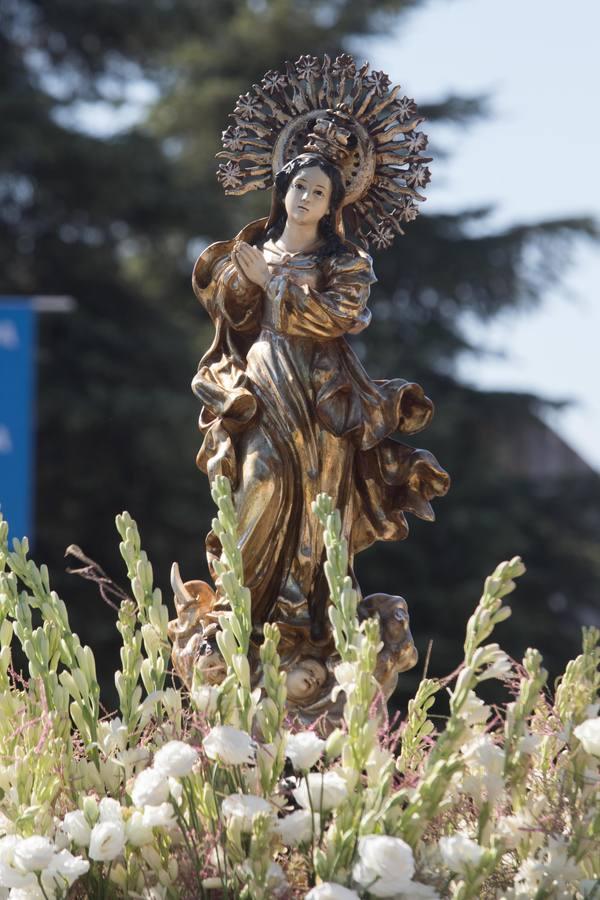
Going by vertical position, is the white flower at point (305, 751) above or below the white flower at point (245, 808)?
above

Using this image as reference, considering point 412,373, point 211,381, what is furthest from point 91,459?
point 211,381

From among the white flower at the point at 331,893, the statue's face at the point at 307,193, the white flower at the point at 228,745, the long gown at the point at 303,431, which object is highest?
the statue's face at the point at 307,193

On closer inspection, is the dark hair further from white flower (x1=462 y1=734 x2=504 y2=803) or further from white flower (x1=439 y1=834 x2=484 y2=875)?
white flower (x1=439 y1=834 x2=484 y2=875)

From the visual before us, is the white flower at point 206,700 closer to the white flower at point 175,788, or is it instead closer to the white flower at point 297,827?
the white flower at point 175,788

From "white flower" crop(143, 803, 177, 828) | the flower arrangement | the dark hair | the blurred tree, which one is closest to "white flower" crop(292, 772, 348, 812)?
the flower arrangement

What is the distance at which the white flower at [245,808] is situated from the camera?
8.98ft

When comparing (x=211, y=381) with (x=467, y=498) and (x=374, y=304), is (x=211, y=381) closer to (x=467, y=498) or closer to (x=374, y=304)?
(x=467, y=498)

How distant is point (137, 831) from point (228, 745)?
24 centimetres

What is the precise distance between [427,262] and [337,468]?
1606cm

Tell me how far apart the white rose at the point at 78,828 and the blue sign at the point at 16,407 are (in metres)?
8.47

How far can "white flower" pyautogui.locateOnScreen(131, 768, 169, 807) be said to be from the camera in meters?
2.86

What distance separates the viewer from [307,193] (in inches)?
159

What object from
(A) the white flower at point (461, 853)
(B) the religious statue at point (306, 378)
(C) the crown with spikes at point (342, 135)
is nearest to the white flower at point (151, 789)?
(A) the white flower at point (461, 853)

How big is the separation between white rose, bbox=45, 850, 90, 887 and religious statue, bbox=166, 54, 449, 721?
0.96 m
